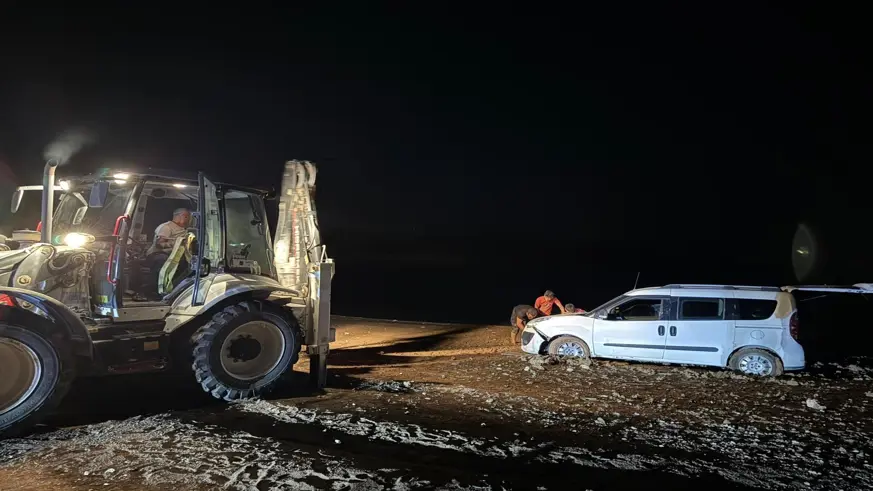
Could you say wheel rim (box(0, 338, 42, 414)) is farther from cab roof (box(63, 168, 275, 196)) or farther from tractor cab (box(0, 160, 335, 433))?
cab roof (box(63, 168, 275, 196))

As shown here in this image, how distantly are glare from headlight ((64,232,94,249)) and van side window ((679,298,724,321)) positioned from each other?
9500 mm

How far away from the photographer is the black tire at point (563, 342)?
11.1 metres

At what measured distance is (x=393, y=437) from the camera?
6.08 m

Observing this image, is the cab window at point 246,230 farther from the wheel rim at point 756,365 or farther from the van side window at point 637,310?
the wheel rim at point 756,365

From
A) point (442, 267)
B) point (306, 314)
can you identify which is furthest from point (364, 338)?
point (442, 267)

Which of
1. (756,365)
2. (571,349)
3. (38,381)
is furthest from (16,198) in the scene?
(756,365)

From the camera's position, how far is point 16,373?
5.95 metres

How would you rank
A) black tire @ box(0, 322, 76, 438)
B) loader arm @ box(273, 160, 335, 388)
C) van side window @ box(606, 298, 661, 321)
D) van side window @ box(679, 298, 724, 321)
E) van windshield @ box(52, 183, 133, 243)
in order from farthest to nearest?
van side window @ box(606, 298, 661, 321), van side window @ box(679, 298, 724, 321), loader arm @ box(273, 160, 335, 388), van windshield @ box(52, 183, 133, 243), black tire @ box(0, 322, 76, 438)

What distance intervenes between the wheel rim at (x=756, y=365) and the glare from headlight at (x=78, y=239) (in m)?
10.4

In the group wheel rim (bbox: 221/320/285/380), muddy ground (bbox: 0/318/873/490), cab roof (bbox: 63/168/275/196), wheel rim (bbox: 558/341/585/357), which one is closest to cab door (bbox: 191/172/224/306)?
cab roof (bbox: 63/168/275/196)

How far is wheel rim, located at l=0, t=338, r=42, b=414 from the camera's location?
5852mm

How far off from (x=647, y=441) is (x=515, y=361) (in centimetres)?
502

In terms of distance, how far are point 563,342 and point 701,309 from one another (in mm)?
2625

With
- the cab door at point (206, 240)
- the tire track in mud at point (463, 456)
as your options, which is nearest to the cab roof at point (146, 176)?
the cab door at point (206, 240)
